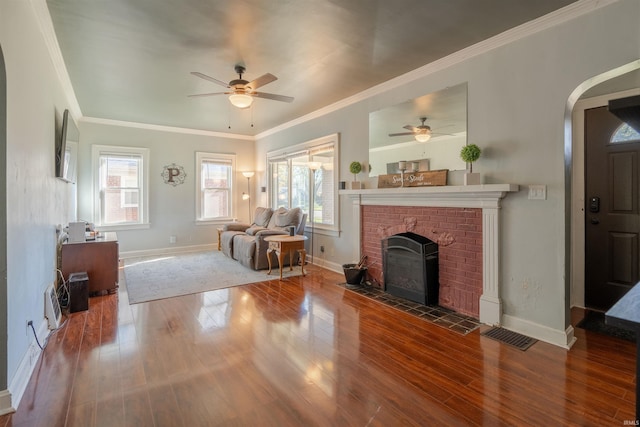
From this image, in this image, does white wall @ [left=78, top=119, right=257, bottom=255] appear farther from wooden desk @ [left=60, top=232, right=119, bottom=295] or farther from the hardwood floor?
the hardwood floor

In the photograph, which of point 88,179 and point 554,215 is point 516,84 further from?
point 88,179

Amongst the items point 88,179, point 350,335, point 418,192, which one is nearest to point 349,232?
point 418,192

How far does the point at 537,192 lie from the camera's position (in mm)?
2650

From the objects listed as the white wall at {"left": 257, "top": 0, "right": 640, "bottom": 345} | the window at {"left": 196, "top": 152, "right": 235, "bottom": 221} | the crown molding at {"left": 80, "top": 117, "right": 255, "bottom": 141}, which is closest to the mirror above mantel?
the white wall at {"left": 257, "top": 0, "right": 640, "bottom": 345}

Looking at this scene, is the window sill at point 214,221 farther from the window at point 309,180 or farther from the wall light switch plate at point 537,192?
the wall light switch plate at point 537,192

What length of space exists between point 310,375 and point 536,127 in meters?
2.67

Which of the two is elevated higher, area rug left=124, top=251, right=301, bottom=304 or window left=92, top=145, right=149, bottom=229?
window left=92, top=145, right=149, bottom=229

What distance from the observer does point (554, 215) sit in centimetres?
257

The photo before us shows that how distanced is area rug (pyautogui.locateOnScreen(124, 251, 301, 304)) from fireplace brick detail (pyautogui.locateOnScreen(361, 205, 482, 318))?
6.48 feet

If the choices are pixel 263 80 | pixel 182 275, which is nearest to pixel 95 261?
pixel 182 275

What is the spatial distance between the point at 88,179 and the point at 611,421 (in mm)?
7283

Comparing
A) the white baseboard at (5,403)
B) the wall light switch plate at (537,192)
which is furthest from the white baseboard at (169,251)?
the wall light switch plate at (537,192)

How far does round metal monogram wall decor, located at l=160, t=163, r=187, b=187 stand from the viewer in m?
6.56

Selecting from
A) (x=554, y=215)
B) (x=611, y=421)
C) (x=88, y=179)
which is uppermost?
(x=88, y=179)
